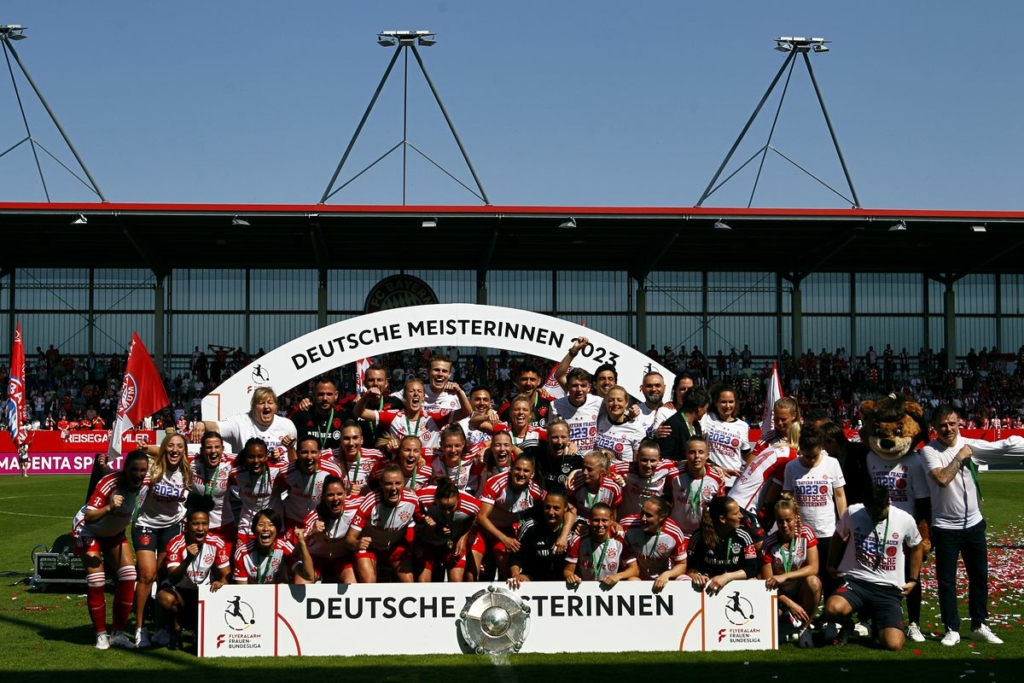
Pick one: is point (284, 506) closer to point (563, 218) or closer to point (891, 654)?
point (891, 654)

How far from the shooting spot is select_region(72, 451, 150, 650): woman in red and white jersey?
8109 mm

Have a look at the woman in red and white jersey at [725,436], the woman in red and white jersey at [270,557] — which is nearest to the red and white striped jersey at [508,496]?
the woman in red and white jersey at [270,557]

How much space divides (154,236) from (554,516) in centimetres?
2525

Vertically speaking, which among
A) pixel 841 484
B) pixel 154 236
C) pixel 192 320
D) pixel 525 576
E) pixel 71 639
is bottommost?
pixel 71 639

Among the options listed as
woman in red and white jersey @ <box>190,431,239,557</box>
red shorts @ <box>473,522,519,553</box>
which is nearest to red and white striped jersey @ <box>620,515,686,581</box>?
red shorts @ <box>473,522,519,553</box>

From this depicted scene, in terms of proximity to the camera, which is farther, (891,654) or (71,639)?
(71,639)

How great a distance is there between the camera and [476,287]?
112 ft

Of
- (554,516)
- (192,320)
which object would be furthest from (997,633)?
(192,320)

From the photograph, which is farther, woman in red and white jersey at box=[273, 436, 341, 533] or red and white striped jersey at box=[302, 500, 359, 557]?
woman in red and white jersey at box=[273, 436, 341, 533]

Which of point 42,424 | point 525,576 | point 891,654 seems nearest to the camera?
point 891,654

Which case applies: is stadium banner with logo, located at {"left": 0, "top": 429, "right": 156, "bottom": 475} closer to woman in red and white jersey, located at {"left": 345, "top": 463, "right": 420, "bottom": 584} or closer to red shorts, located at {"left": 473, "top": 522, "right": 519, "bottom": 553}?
woman in red and white jersey, located at {"left": 345, "top": 463, "right": 420, "bottom": 584}

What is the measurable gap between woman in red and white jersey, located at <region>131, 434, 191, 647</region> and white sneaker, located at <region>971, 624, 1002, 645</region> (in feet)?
19.8

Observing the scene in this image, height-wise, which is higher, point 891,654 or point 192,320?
point 192,320

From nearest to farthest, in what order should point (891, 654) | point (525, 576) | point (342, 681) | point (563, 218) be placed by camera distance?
point (342, 681) → point (891, 654) → point (525, 576) → point (563, 218)
